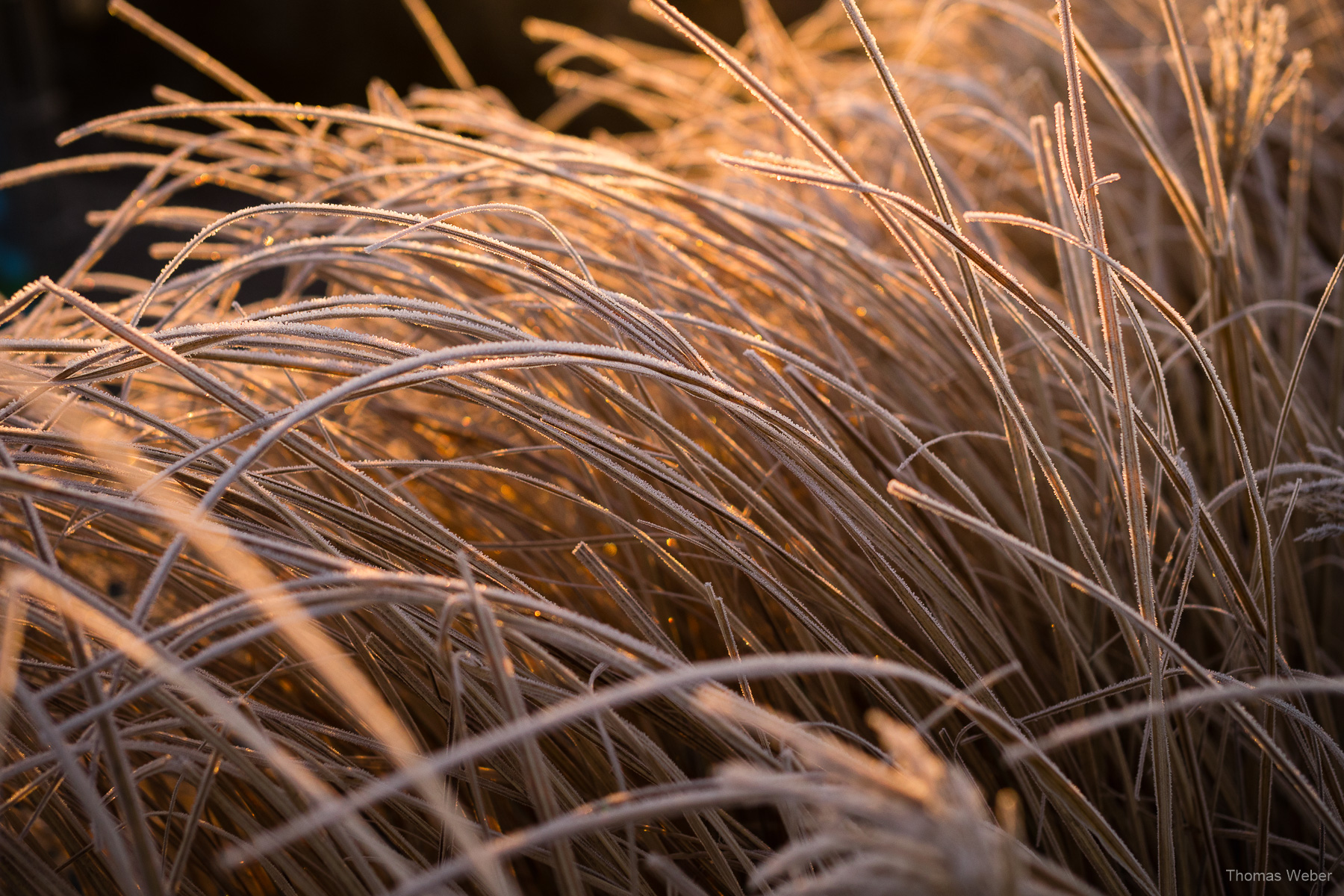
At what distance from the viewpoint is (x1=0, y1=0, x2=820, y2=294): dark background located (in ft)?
12.2

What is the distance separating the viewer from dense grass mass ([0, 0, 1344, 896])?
Result: 340 millimetres

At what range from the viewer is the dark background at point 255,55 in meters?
3.71

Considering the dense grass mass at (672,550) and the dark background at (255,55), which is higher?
the dark background at (255,55)

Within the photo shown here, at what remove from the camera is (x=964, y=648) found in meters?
0.54

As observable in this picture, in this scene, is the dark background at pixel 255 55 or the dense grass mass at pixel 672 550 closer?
the dense grass mass at pixel 672 550

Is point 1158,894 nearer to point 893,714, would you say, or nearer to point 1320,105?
point 893,714

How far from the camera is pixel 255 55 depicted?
469cm

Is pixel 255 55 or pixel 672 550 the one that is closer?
pixel 672 550

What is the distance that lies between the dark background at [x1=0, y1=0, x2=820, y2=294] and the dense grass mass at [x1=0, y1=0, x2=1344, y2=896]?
10.3 ft

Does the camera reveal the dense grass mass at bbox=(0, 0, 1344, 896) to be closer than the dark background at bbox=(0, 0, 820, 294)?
Yes

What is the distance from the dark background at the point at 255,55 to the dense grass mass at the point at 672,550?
3.14 m

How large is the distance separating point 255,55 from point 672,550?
502cm

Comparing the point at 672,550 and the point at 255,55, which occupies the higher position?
the point at 255,55

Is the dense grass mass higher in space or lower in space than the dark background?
lower
